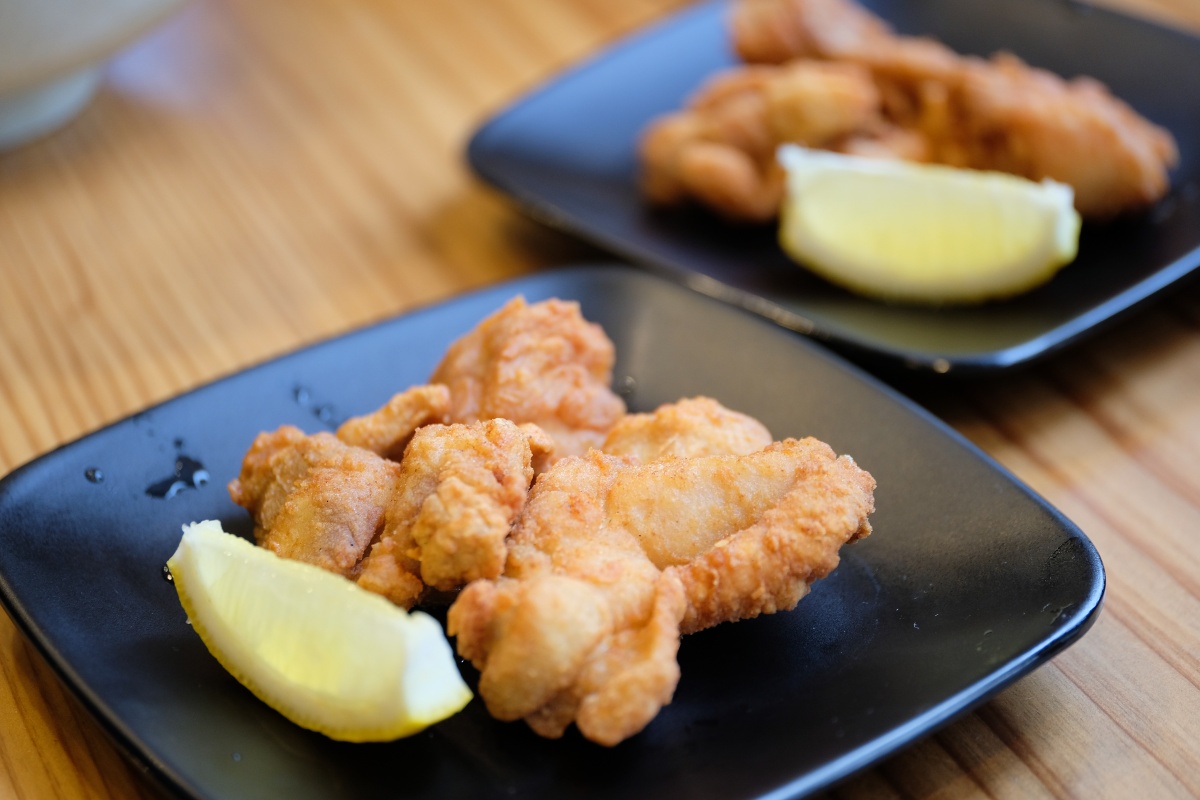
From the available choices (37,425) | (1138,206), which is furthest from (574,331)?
(1138,206)

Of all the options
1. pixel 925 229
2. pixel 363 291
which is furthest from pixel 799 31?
pixel 363 291

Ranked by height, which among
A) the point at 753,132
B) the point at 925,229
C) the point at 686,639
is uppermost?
the point at 753,132

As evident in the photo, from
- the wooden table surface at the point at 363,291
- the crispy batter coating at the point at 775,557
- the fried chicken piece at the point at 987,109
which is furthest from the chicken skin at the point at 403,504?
the fried chicken piece at the point at 987,109

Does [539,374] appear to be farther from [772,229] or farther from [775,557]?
[772,229]

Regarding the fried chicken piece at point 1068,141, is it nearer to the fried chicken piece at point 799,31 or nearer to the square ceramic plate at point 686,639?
the fried chicken piece at point 799,31

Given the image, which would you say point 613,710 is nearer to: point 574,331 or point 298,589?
point 298,589

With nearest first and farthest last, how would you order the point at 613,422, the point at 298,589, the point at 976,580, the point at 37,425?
the point at 298,589, the point at 976,580, the point at 613,422, the point at 37,425
